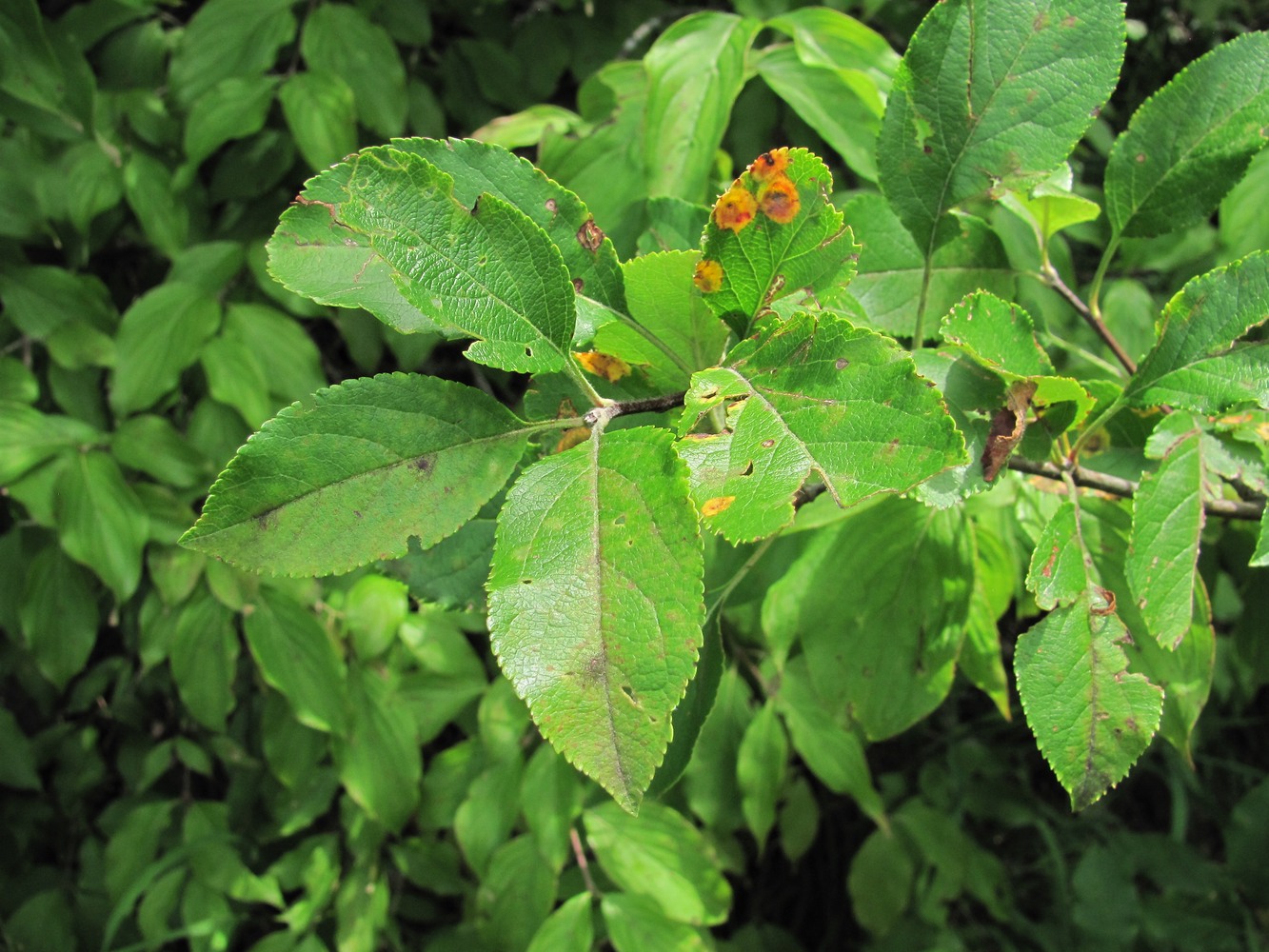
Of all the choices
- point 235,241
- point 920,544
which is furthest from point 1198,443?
point 235,241

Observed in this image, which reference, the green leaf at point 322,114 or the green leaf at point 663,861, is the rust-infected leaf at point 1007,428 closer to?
A: the green leaf at point 663,861

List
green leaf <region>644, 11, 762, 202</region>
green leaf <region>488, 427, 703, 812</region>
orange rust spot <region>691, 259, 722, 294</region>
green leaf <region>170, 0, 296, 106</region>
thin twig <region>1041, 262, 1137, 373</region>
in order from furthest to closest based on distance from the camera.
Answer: green leaf <region>170, 0, 296, 106</region> < green leaf <region>644, 11, 762, 202</region> < thin twig <region>1041, 262, 1137, 373</region> < orange rust spot <region>691, 259, 722, 294</region> < green leaf <region>488, 427, 703, 812</region>

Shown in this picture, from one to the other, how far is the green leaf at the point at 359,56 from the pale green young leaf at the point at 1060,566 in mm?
996

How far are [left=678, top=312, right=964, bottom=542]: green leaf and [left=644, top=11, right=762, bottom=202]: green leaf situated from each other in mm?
492

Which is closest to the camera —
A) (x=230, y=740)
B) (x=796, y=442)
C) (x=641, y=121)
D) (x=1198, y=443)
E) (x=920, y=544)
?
(x=796, y=442)

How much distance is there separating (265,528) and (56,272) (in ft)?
3.45

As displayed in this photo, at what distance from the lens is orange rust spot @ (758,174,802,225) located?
414 mm

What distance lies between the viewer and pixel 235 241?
48.4 inches

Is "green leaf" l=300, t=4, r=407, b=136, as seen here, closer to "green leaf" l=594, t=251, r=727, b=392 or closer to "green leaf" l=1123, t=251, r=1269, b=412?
"green leaf" l=594, t=251, r=727, b=392

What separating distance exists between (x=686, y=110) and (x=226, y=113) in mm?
640

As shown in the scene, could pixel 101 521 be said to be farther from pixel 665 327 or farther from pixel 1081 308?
pixel 1081 308

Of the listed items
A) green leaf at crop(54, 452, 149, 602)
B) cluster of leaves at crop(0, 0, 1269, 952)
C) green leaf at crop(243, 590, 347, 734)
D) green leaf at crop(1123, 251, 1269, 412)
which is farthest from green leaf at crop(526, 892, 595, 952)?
green leaf at crop(1123, 251, 1269, 412)

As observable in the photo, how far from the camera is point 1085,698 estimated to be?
0.46 m

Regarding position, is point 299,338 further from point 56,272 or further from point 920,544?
point 920,544
